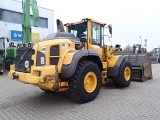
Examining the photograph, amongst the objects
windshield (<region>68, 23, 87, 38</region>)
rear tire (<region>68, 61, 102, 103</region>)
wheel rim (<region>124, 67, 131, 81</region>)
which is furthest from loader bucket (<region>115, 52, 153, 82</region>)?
rear tire (<region>68, 61, 102, 103</region>)

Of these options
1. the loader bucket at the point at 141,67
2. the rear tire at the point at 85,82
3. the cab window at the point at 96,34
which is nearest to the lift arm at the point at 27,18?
the cab window at the point at 96,34

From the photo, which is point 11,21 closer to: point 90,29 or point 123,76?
point 90,29

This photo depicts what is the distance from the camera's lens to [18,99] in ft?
21.6

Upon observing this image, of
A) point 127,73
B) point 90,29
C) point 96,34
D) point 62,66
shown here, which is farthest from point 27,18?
A: point 62,66

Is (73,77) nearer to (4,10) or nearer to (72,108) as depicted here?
(72,108)

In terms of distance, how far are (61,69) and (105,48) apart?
2.60 metres

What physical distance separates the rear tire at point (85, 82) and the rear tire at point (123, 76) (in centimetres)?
154

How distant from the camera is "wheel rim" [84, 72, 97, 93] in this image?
5.97 m

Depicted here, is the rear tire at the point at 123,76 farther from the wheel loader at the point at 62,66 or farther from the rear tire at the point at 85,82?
the rear tire at the point at 85,82

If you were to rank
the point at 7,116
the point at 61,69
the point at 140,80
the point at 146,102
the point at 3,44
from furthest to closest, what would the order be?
1. the point at 3,44
2. the point at 140,80
3. the point at 146,102
4. the point at 61,69
5. the point at 7,116

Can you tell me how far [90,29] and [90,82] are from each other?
180 centimetres

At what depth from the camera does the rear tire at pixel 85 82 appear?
18.4 ft

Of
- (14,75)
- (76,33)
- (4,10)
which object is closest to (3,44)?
(4,10)

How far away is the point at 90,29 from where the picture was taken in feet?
22.9
